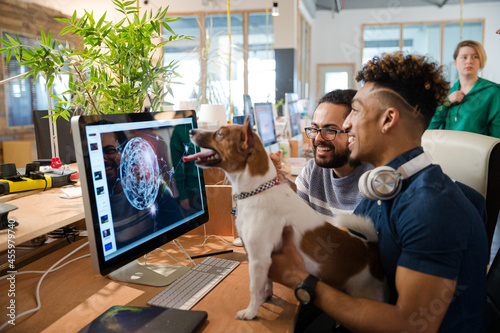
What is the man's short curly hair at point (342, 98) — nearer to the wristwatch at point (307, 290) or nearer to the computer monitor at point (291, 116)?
the wristwatch at point (307, 290)

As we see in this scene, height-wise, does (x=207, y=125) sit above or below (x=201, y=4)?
below

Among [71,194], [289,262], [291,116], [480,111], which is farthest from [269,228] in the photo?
[291,116]

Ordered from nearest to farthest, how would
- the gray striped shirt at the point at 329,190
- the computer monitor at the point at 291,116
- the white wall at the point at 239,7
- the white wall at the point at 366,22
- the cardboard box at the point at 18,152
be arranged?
the gray striped shirt at the point at 329,190
the computer monitor at the point at 291,116
the cardboard box at the point at 18,152
the white wall at the point at 239,7
the white wall at the point at 366,22

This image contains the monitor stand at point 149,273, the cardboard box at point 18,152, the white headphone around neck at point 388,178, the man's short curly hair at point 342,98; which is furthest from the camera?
the cardboard box at point 18,152

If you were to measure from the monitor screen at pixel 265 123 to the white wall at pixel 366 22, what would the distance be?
8.80m

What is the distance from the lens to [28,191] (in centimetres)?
209

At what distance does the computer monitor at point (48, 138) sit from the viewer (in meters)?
3.11

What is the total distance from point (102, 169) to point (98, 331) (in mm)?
402

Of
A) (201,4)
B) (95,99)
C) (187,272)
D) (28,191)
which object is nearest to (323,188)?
(187,272)

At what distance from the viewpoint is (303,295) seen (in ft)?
3.33

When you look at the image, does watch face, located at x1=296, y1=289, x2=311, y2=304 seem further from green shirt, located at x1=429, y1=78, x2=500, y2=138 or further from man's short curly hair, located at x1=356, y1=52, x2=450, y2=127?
green shirt, located at x1=429, y1=78, x2=500, y2=138

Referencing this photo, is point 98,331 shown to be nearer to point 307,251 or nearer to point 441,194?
point 307,251

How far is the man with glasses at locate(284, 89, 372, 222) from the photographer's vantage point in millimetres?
1750

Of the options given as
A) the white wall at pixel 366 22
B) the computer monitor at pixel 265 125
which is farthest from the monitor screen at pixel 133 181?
the white wall at pixel 366 22
